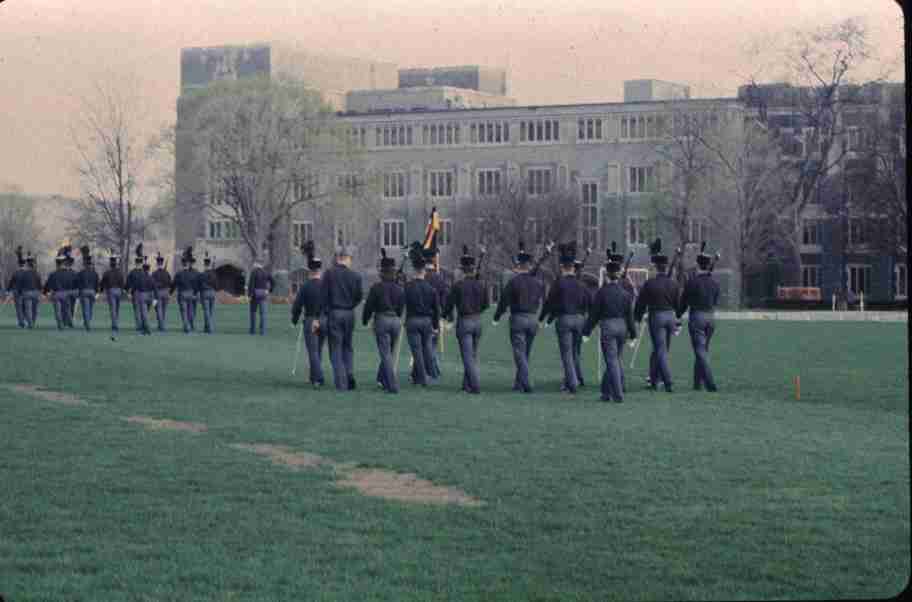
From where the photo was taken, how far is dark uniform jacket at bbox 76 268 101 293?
5414cm

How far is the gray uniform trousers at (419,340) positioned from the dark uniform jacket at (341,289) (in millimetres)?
1179

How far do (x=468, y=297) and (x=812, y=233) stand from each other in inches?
3611

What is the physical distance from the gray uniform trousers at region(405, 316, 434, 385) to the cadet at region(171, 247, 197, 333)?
23000mm

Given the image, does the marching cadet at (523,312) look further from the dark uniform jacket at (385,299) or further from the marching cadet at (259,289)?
the marching cadet at (259,289)

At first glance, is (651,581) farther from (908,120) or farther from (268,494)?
(268,494)

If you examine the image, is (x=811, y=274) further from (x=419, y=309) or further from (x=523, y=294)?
(x=523, y=294)

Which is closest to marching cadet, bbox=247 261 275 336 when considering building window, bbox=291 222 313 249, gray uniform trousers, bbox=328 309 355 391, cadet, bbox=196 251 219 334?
cadet, bbox=196 251 219 334

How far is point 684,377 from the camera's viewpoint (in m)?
34.6

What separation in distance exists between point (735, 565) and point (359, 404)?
47.2ft

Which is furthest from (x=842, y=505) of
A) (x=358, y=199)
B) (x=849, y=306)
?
(x=358, y=199)

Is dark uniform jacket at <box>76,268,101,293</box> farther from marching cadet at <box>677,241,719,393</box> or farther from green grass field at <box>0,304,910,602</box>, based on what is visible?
marching cadet at <box>677,241,719,393</box>

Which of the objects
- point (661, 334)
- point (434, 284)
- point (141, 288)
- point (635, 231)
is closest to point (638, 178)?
point (635, 231)

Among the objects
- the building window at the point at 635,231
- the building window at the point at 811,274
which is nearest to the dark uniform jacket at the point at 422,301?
the building window at the point at 635,231

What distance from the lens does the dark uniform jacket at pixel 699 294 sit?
30.0 metres
